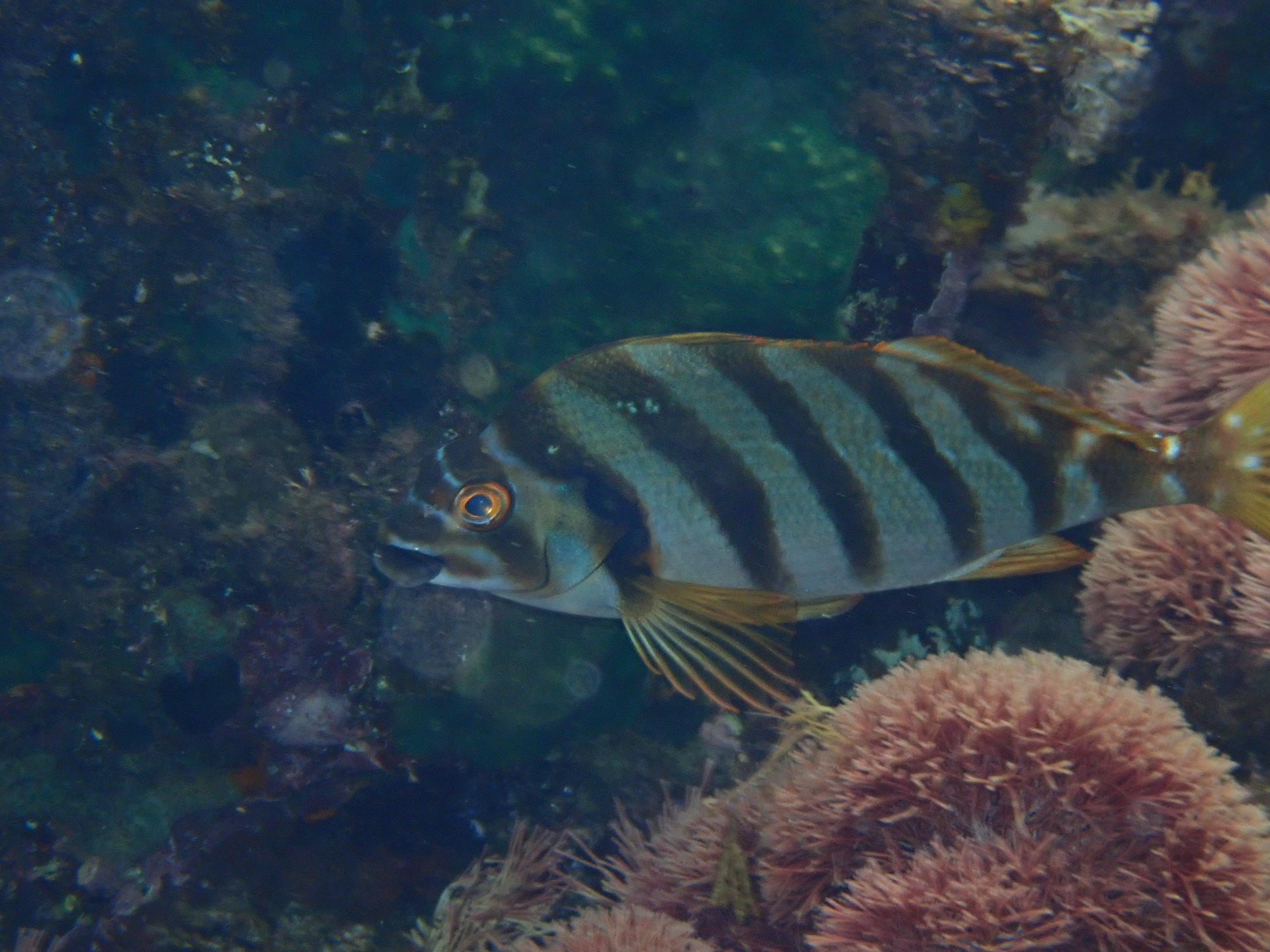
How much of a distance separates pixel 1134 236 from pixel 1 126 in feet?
20.2

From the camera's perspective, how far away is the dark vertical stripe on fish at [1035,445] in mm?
2674

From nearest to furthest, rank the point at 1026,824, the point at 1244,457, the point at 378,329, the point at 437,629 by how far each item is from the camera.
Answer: the point at 1026,824, the point at 1244,457, the point at 437,629, the point at 378,329

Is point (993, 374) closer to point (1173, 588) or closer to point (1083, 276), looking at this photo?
point (1173, 588)

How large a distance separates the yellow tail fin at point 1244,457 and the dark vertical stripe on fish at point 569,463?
1.95 m

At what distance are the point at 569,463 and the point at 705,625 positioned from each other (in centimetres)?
80

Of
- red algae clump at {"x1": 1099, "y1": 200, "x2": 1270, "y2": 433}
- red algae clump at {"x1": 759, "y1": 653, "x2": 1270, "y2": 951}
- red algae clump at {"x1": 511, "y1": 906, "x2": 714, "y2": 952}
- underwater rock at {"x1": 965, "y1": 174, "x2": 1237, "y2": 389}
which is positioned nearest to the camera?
red algae clump at {"x1": 759, "y1": 653, "x2": 1270, "y2": 951}

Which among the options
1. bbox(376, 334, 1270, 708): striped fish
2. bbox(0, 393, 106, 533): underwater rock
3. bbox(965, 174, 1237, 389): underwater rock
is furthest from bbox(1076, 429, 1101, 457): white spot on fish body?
bbox(0, 393, 106, 533): underwater rock

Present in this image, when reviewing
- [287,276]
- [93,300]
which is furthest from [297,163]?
[93,300]

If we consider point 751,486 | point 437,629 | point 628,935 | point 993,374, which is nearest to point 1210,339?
point 993,374

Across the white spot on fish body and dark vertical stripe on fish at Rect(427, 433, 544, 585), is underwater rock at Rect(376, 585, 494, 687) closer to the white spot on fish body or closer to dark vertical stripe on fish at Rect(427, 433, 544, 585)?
dark vertical stripe on fish at Rect(427, 433, 544, 585)

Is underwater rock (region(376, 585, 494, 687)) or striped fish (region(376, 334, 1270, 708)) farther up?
striped fish (region(376, 334, 1270, 708))

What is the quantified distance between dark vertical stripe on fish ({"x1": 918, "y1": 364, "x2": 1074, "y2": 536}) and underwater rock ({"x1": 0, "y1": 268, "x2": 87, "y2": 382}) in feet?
15.4

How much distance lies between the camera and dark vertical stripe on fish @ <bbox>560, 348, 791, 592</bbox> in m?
2.73

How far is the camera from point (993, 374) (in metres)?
2.77
